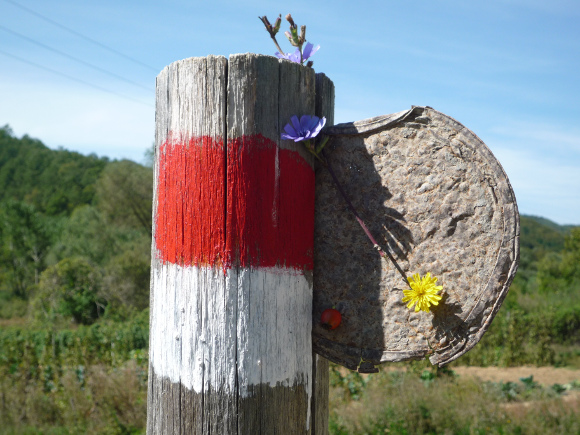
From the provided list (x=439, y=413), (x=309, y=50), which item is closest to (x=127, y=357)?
(x=439, y=413)

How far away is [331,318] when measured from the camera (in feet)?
4.31

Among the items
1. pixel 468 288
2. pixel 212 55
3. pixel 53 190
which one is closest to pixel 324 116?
pixel 212 55

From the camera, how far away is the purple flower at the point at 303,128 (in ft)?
4.24

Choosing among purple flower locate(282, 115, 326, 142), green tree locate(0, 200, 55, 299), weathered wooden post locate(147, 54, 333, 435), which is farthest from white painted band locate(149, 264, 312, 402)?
green tree locate(0, 200, 55, 299)

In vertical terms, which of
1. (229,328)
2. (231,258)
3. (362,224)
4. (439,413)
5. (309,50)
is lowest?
(439,413)

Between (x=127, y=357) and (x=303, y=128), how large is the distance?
862 cm

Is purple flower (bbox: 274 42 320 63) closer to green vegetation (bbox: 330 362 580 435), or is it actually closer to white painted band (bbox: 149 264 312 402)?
white painted band (bbox: 149 264 312 402)

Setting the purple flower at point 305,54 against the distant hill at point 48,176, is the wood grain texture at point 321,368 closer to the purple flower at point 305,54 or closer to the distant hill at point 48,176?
the purple flower at point 305,54

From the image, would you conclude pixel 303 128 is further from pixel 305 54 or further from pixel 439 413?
pixel 439 413

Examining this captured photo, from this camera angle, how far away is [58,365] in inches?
319

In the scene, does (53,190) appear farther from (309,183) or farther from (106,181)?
(309,183)

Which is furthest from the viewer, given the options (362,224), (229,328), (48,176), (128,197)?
(48,176)

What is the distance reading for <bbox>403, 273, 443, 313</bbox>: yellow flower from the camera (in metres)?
1.21

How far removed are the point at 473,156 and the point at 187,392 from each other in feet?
3.18
